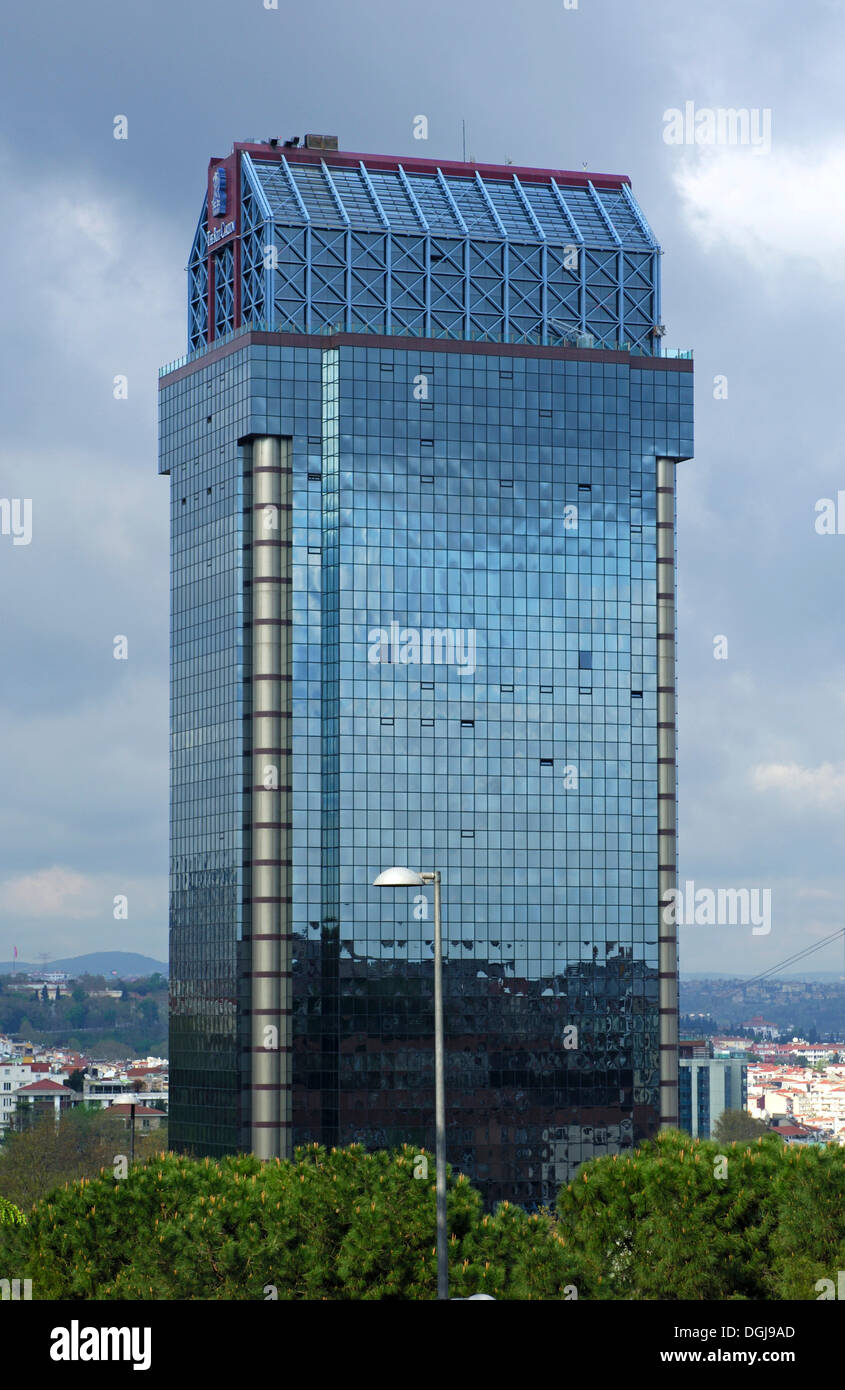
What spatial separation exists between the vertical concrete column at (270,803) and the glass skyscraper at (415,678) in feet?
0.82

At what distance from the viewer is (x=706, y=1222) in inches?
2785

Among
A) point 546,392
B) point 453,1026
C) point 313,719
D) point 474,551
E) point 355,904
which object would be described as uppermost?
point 546,392

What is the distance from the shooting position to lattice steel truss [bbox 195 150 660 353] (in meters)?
170

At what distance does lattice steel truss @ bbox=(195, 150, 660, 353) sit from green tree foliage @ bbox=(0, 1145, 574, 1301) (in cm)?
10310

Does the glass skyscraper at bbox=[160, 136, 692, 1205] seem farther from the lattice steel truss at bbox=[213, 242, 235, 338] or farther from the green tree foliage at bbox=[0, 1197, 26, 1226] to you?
the green tree foliage at bbox=[0, 1197, 26, 1226]

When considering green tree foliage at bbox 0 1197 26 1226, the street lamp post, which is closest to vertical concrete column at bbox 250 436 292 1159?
green tree foliage at bbox 0 1197 26 1226

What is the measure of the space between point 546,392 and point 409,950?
48.6 meters

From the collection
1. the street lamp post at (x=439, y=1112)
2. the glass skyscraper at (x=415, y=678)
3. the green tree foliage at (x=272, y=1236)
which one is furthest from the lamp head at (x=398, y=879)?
the glass skyscraper at (x=415, y=678)

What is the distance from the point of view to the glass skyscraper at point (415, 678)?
16250 cm

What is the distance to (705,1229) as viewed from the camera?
70375 mm

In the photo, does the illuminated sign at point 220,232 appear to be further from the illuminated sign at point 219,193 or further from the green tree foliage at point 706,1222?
the green tree foliage at point 706,1222
